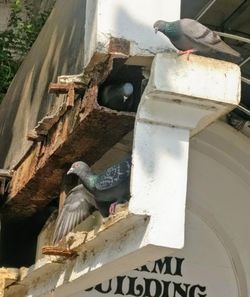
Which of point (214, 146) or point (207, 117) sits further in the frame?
point (214, 146)

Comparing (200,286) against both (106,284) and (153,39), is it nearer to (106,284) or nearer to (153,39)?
(106,284)

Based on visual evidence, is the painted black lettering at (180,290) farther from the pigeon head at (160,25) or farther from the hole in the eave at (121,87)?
the pigeon head at (160,25)

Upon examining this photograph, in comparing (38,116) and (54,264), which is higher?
(38,116)

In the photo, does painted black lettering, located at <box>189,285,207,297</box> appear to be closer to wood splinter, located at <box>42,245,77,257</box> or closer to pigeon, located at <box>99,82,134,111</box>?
wood splinter, located at <box>42,245,77,257</box>

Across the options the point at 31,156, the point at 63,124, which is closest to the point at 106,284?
the point at 31,156

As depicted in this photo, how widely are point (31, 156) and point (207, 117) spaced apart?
192cm

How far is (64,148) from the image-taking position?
14.6 ft

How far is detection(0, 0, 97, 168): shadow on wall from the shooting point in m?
4.79

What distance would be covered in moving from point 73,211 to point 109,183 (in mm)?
556

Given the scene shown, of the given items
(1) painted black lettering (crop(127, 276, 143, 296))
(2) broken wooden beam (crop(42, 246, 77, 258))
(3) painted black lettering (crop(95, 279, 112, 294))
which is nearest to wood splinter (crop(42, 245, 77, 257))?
(2) broken wooden beam (crop(42, 246, 77, 258))

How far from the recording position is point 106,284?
19.6 feet

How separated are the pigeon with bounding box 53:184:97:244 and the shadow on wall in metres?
0.62

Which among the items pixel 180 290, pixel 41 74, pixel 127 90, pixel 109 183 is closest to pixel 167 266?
pixel 180 290

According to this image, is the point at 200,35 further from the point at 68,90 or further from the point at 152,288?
the point at 152,288
